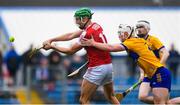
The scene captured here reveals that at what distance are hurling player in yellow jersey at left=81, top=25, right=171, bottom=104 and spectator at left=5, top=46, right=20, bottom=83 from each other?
30.0 ft

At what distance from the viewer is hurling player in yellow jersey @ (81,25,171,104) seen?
1526 centimetres

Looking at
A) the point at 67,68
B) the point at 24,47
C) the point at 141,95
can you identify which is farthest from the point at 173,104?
the point at 24,47

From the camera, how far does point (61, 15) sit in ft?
92.7

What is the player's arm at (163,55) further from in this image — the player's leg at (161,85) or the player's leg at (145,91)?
the player's leg at (161,85)

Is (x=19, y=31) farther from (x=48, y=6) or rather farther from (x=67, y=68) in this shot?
(x=67, y=68)

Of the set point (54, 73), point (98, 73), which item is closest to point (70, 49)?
point (98, 73)

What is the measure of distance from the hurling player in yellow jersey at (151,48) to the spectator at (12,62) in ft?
26.9

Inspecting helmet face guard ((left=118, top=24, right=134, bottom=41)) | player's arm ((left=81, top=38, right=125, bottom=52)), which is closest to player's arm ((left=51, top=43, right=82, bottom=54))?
player's arm ((left=81, top=38, right=125, bottom=52))

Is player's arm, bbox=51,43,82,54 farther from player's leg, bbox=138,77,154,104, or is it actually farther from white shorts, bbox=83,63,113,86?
player's leg, bbox=138,77,154,104

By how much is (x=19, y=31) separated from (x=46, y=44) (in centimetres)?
1232

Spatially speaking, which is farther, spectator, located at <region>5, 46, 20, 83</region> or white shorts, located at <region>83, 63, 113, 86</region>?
spectator, located at <region>5, 46, 20, 83</region>

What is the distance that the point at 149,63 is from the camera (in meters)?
15.5

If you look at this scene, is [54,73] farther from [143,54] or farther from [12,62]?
[143,54]

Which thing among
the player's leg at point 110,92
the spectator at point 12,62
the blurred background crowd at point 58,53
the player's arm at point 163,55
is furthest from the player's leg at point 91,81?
the spectator at point 12,62
